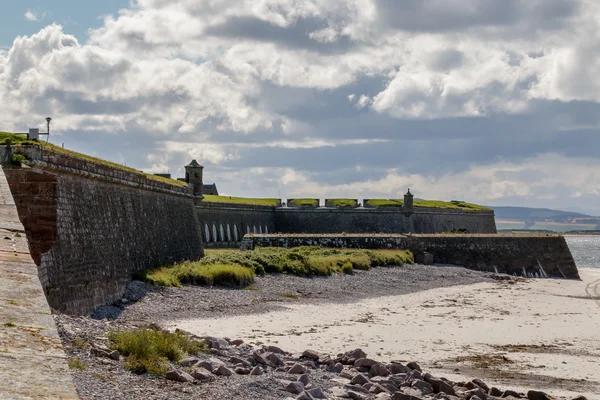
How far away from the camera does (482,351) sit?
18.7 metres

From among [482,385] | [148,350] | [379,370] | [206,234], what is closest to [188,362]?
[148,350]

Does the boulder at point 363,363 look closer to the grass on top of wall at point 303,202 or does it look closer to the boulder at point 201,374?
the boulder at point 201,374

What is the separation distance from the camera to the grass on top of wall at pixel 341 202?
6675cm

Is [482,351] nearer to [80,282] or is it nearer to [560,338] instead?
[560,338]

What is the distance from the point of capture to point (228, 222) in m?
56.5

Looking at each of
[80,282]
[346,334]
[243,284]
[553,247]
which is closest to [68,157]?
[80,282]

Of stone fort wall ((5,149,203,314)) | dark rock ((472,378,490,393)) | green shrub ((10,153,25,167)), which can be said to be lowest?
dark rock ((472,378,490,393))

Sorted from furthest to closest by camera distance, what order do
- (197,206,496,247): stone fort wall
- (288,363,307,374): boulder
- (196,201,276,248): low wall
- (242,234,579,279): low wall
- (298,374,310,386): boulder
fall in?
(197,206,496,247): stone fort wall, (196,201,276,248): low wall, (242,234,579,279): low wall, (288,363,307,374): boulder, (298,374,310,386): boulder

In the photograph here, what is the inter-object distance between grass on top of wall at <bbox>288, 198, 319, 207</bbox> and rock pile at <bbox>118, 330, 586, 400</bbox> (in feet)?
171

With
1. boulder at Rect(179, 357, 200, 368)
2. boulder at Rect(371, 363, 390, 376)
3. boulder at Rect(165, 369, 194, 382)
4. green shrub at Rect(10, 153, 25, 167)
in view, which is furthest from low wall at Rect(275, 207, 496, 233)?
boulder at Rect(165, 369, 194, 382)

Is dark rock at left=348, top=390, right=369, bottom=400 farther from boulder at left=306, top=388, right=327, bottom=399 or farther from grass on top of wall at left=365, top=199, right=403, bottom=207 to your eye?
grass on top of wall at left=365, top=199, right=403, bottom=207

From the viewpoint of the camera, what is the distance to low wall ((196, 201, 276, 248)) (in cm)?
5281

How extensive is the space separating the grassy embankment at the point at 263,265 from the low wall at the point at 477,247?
2.43m

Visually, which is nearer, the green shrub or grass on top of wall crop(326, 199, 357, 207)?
the green shrub
